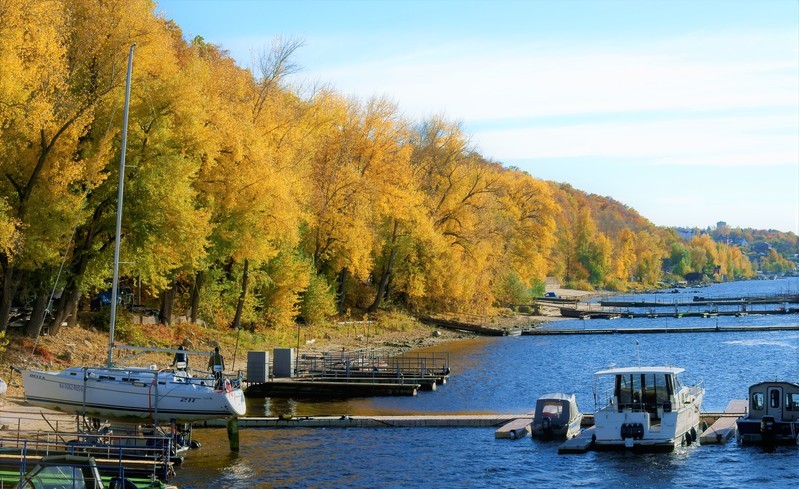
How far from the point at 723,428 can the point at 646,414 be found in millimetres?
4300

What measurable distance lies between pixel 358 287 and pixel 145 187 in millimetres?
39759

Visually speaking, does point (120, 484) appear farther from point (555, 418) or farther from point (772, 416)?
point (772, 416)

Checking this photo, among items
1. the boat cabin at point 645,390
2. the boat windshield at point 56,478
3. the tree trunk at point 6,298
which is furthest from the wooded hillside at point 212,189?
the boat cabin at point 645,390

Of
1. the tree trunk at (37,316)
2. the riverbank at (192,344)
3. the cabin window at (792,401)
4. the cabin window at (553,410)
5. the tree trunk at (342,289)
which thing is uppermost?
the tree trunk at (342,289)

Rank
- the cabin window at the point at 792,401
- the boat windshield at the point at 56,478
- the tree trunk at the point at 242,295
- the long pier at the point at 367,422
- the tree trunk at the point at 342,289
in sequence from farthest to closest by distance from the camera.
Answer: the tree trunk at the point at 342,289 → the tree trunk at the point at 242,295 → the long pier at the point at 367,422 → the cabin window at the point at 792,401 → the boat windshield at the point at 56,478

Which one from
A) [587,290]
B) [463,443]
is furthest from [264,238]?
[587,290]

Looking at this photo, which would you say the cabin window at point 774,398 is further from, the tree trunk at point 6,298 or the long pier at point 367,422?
the tree trunk at point 6,298

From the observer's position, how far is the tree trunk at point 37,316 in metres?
42.6

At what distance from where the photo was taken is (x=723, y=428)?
36906 millimetres

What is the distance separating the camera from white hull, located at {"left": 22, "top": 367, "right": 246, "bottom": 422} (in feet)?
100

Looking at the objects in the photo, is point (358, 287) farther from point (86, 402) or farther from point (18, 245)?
point (86, 402)

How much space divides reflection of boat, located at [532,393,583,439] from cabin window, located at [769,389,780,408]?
287 inches

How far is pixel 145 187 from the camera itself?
44125 mm

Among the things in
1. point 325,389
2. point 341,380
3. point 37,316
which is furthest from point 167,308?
point 325,389
